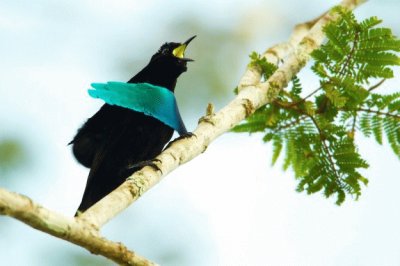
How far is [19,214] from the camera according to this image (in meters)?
2.00

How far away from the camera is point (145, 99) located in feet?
13.4

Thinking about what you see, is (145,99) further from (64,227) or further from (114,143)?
(64,227)

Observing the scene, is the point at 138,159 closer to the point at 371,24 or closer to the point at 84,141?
the point at 84,141

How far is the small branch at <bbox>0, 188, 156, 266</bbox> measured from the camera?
1.98m

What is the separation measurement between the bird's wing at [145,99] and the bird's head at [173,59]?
78 cm

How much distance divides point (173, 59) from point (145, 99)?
1.05 m

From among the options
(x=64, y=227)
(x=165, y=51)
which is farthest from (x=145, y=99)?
(x=64, y=227)

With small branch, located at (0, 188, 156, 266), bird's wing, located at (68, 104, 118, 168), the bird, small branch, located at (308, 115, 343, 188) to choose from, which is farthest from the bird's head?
small branch, located at (0, 188, 156, 266)

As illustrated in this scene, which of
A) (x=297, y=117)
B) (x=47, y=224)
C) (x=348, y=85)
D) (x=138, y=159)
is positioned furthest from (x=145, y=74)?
(x=47, y=224)

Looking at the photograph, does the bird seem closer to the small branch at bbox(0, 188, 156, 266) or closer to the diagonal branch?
the diagonal branch

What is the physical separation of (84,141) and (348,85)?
181 cm

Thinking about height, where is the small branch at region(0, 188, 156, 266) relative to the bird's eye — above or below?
below

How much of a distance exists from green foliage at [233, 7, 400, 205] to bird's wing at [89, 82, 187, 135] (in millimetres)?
821

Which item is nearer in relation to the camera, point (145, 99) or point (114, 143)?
point (145, 99)
